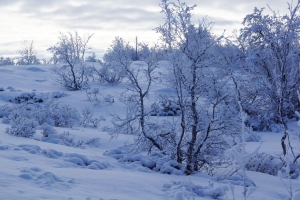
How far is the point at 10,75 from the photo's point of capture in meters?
27.1

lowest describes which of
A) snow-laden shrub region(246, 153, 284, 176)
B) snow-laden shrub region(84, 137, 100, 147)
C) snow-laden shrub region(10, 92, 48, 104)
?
snow-laden shrub region(246, 153, 284, 176)

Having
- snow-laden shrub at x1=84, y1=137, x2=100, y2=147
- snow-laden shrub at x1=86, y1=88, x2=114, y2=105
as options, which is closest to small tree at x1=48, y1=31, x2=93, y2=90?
snow-laden shrub at x1=86, y1=88, x2=114, y2=105

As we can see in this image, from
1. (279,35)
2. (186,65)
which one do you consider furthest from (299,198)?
(279,35)

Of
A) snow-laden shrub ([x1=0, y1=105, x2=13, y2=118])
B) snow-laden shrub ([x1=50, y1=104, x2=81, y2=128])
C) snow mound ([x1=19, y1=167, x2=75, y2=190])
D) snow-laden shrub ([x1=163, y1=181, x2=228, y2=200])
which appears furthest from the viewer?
snow-laden shrub ([x1=0, y1=105, x2=13, y2=118])

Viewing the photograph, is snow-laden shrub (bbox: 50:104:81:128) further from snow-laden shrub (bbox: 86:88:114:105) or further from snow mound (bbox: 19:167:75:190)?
snow mound (bbox: 19:167:75:190)

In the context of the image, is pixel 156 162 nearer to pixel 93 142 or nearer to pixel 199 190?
pixel 199 190

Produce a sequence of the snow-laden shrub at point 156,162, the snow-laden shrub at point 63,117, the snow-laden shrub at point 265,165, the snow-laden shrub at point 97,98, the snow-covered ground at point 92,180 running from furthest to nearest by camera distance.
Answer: the snow-laden shrub at point 97,98 → the snow-laden shrub at point 63,117 → the snow-laden shrub at point 265,165 → the snow-laden shrub at point 156,162 → the snow-covered ground at point 92,180

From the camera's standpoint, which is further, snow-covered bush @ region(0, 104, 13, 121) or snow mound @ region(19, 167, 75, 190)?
snow-covered bush @ region(0, 104, 13, 121)

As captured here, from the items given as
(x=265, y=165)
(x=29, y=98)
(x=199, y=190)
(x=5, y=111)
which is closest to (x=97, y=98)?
(x=29, y=98)

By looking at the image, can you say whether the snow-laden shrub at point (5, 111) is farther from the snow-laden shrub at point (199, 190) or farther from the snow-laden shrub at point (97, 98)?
the snow-laden shrub at point (199, 190)

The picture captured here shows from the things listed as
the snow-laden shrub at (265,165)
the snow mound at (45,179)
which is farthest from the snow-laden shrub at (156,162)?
the snow mound at (45,179)

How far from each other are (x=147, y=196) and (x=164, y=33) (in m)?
3.94

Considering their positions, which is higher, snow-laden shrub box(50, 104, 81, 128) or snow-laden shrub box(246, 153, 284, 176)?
snow-laden shrub box(50, 104, 81, 128)

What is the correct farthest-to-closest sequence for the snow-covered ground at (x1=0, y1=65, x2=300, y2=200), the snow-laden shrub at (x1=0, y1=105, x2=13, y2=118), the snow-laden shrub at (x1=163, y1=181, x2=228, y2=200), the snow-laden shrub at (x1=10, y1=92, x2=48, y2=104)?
the snow-laden shrub at (x1=10, y1=92, x2=48, y2=104)
the snow-laden shrub at (x1=0, y1=105, x2=13, y2=118)
the snow-laden shrub at (x1=163, y1=181, x2=228, y2=200)
the snow-covered ground at (x1=0, y1=65, x2=300, y2=200)
